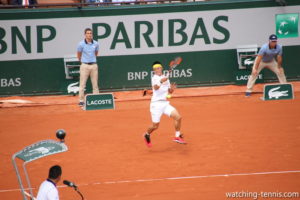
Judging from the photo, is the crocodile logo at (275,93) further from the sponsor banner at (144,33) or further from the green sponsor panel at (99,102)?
the green sponsor panel at (99,102)

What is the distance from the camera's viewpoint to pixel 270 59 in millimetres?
19000

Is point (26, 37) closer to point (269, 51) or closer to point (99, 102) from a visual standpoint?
point (99, 102)

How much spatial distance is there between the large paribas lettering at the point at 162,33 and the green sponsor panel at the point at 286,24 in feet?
6.19

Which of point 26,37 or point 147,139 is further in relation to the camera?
point 26,37

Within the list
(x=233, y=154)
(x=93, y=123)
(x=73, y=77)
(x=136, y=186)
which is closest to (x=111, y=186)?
(x=136, y=186)

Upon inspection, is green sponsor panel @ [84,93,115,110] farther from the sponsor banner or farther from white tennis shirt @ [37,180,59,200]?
white tennis shirt @ [37,180,59,200]

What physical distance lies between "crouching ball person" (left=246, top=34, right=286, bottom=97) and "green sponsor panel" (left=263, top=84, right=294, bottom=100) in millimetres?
223

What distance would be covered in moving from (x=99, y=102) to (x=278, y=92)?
5.79 meters

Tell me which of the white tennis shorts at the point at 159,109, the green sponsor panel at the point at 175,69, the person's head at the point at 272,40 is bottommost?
the white tennis shorts at the point at 159,109

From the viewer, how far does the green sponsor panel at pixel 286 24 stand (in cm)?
2127

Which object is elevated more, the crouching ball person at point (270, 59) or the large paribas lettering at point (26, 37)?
the large paribas lettering at point (26, 37)

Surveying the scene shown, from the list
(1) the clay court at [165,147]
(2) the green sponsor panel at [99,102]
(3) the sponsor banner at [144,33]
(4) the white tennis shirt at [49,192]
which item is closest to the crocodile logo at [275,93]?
(1) the clay court at [165,147]

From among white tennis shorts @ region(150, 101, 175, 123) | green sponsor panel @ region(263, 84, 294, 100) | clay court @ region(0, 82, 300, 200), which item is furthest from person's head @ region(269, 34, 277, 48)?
white tennis shorts @ region(150, 101, 175, 123)

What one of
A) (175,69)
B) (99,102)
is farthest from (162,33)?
(99,102)
